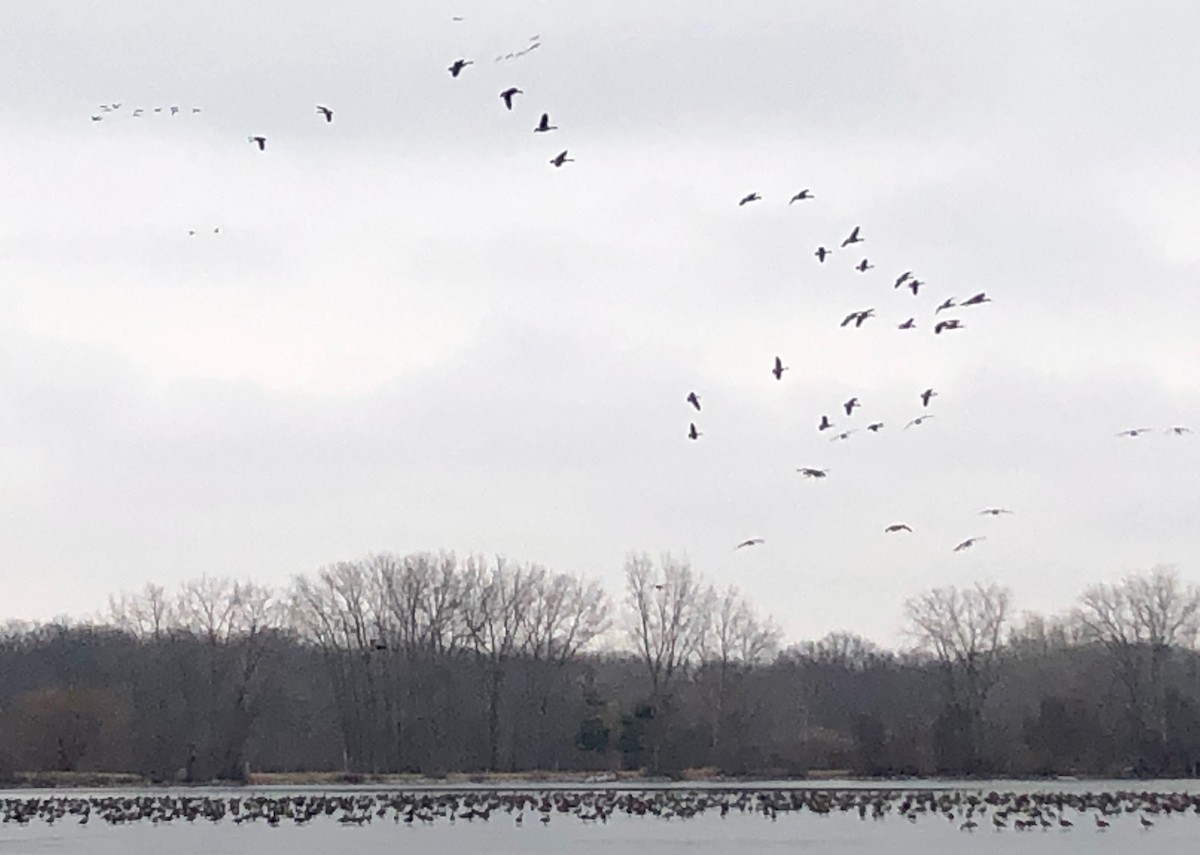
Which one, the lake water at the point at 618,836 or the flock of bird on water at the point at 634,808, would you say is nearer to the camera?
the lake water at the point at 618,836

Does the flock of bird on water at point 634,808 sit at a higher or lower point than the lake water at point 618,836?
higher

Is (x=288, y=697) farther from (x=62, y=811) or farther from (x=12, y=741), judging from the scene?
(x=62, y=811)

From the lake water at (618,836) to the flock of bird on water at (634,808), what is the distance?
0.40 meters

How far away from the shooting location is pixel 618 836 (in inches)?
1469

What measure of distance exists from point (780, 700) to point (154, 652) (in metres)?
38.5

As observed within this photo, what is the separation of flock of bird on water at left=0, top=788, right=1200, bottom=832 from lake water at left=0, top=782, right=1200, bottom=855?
40 centimetres

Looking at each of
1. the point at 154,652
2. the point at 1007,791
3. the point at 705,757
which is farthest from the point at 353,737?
the point at 1007,791

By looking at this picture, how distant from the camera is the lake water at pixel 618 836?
3347 centimetres

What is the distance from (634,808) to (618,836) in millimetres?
10142

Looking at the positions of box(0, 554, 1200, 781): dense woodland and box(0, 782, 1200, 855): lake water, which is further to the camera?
box(0, 554, 1200, 781): dense woodland

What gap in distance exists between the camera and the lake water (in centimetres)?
3347

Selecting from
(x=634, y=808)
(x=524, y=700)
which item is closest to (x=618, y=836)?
(x=634, y=808)

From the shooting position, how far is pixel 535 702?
89625 mm

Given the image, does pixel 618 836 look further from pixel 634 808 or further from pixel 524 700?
pixel 524 700
